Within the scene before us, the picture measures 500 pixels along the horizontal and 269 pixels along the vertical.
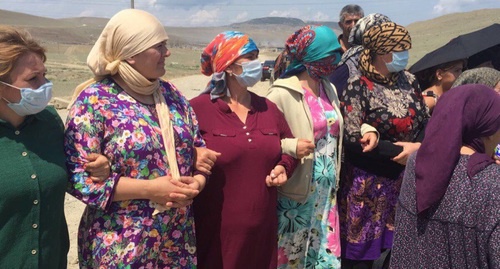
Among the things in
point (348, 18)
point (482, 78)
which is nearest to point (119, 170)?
point (482, 78)

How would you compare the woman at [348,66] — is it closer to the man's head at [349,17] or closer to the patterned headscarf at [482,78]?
the patterned headscarf at [482,78]

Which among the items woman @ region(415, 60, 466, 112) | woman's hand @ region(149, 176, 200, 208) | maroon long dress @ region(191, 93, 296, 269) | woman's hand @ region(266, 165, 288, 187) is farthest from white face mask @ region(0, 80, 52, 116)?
woman @ region(415, 60, 466, 112)

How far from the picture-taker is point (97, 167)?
2.11 metres

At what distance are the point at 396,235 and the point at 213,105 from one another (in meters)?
1.23

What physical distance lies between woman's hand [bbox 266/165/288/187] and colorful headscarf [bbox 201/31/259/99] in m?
0.55

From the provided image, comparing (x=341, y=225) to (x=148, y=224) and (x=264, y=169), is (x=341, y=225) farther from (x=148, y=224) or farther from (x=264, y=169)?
(x=148, y=224)

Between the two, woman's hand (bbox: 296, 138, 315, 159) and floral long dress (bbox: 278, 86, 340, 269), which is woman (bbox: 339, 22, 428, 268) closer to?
floral long dress (bbox: 278, 86, 340, 269)

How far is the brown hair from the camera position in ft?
6.20

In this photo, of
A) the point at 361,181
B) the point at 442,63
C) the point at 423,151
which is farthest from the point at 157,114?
the point at 442,63

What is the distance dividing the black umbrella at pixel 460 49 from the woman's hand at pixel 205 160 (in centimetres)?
220

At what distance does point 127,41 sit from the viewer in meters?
2.22

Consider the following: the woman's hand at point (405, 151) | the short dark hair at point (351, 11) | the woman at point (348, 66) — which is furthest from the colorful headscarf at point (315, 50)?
the short dark hair at point (351, 11)

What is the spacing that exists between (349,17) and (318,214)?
2.43 metres

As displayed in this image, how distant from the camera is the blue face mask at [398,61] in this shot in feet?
10.1
